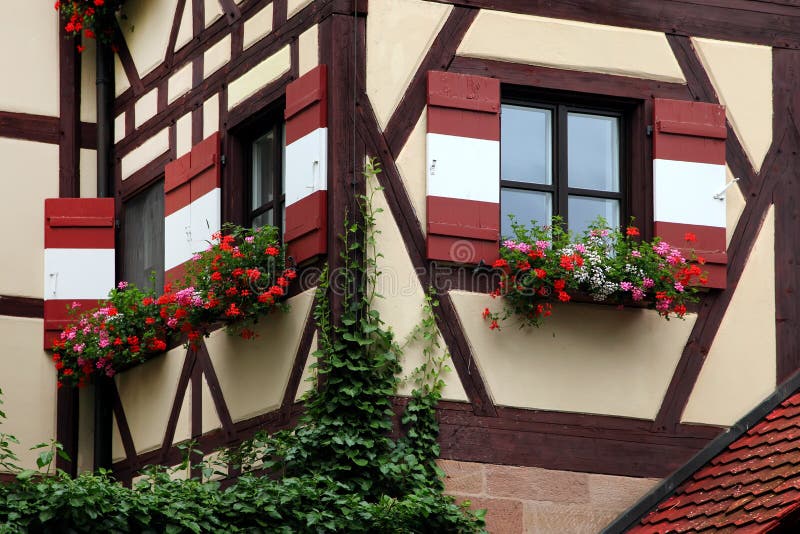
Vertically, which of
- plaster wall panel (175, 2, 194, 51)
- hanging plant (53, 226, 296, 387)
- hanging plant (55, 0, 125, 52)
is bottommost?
hanging plant (53, 226, 296, 387)

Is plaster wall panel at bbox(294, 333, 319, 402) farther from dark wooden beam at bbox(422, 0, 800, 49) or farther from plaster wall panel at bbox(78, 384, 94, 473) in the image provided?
plaster wall panel at bbox(78, 384, 94, 473)

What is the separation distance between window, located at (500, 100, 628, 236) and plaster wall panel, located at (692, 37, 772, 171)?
65 cm

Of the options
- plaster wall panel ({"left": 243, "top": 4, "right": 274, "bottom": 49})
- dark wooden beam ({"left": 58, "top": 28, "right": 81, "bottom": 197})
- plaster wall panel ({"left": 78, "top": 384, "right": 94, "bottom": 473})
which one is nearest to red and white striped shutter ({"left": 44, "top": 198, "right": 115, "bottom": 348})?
dark wooden beam ({"left": 58, "top": 28, "right": 81, "bottom": 197})

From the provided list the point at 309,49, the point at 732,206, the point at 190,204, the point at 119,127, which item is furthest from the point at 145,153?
the point at 732,206

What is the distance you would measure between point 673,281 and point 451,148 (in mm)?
1534

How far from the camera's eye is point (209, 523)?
10227 mm

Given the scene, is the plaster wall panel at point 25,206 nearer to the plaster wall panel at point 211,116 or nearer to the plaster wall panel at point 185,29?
the plaster wall panel at point 185,29

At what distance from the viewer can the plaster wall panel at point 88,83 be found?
14359 millimetres

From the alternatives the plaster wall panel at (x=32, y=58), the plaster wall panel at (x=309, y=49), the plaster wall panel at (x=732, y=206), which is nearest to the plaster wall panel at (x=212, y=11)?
the plaster wall panel at (x=309, y=49)

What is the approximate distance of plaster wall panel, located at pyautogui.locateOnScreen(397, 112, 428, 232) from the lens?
11.3 meters

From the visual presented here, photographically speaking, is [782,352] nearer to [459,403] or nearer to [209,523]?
[459,403]

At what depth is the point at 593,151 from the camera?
12109 mm

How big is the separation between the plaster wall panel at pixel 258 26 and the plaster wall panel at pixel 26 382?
278 cm

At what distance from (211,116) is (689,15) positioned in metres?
3.18
